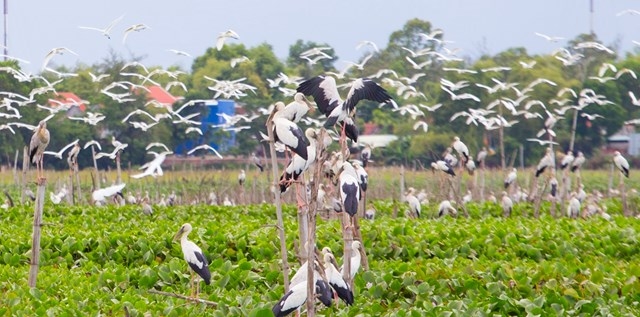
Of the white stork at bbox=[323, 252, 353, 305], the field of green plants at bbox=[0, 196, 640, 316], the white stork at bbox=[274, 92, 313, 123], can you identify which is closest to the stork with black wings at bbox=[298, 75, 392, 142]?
the white stork at bbox=[274, 92, 313, 123]

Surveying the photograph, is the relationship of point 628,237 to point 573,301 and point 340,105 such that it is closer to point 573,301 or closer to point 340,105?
point 573,301

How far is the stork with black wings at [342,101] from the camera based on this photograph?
331 inches

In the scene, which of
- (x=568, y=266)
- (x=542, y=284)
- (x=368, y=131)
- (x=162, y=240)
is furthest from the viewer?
(x=368, y=131)

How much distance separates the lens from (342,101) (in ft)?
28.4

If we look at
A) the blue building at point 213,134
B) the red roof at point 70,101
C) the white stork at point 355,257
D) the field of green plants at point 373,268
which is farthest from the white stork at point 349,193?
the blue building at point 213,134

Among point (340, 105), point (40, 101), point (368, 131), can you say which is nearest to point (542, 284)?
point (340, 105)

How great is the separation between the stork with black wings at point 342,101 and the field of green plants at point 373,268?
2.63 feet

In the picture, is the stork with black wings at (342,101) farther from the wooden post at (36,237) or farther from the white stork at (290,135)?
the wooden post at (36,237)

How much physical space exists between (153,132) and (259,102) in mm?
4330

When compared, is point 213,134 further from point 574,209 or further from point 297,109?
point 297,109

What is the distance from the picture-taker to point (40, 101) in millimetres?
43125

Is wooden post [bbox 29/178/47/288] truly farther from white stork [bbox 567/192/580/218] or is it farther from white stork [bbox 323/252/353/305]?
white stork [bbox 567/192/580/218]

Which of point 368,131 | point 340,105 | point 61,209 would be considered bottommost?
point 368,131

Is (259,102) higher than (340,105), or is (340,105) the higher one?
(340,105)
